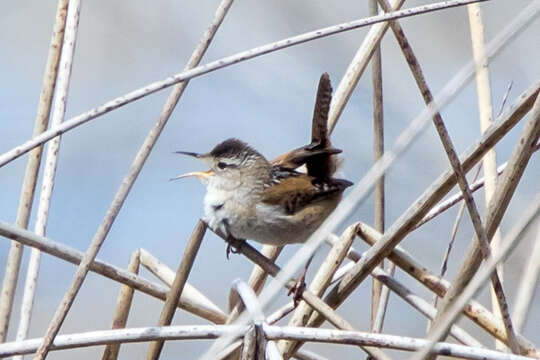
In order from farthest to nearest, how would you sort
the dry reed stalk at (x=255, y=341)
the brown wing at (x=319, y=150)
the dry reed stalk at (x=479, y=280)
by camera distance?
1. the brown wing at (x=319, y=150)
2. the dry reed stalk at (x=255, y=341)
3. the dry reed stalk at (x=479, y=280)

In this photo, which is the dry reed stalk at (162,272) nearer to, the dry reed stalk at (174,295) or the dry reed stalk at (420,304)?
the dry reed stalk at (174,295)

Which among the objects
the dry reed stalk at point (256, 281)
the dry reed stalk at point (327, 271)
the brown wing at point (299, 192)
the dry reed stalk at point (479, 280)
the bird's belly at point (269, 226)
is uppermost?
the brown wing at point (299, 192)

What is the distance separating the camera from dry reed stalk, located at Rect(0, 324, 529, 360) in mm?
1646

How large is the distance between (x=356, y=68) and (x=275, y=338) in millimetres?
994

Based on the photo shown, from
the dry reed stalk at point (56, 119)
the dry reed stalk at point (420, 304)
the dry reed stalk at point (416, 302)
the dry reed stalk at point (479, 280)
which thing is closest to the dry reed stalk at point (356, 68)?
the dry reed stalk at point (416, 302)

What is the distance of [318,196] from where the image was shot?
267 centimetres

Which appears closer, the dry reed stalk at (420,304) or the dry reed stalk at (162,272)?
the dry reed stalk at (420,304)

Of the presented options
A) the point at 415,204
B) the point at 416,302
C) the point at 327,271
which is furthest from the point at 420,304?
the point at 415,204

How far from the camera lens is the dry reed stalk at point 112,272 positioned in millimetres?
1878

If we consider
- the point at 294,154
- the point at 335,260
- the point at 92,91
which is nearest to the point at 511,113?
the point at 335,260

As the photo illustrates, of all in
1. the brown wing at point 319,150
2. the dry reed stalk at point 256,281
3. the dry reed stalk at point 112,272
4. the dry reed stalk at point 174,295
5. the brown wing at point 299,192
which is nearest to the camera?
the dry reed stalk at point 112,272

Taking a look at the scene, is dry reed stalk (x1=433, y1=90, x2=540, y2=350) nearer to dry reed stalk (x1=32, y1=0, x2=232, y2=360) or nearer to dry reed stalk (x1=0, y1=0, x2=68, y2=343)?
dry reed stalk (x1=32, y1=0, x2=232, y2=360)

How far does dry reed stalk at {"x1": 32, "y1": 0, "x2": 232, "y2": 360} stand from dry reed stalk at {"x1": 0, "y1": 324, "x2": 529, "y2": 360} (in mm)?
38

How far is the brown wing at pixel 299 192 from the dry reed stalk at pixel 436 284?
31 cm
